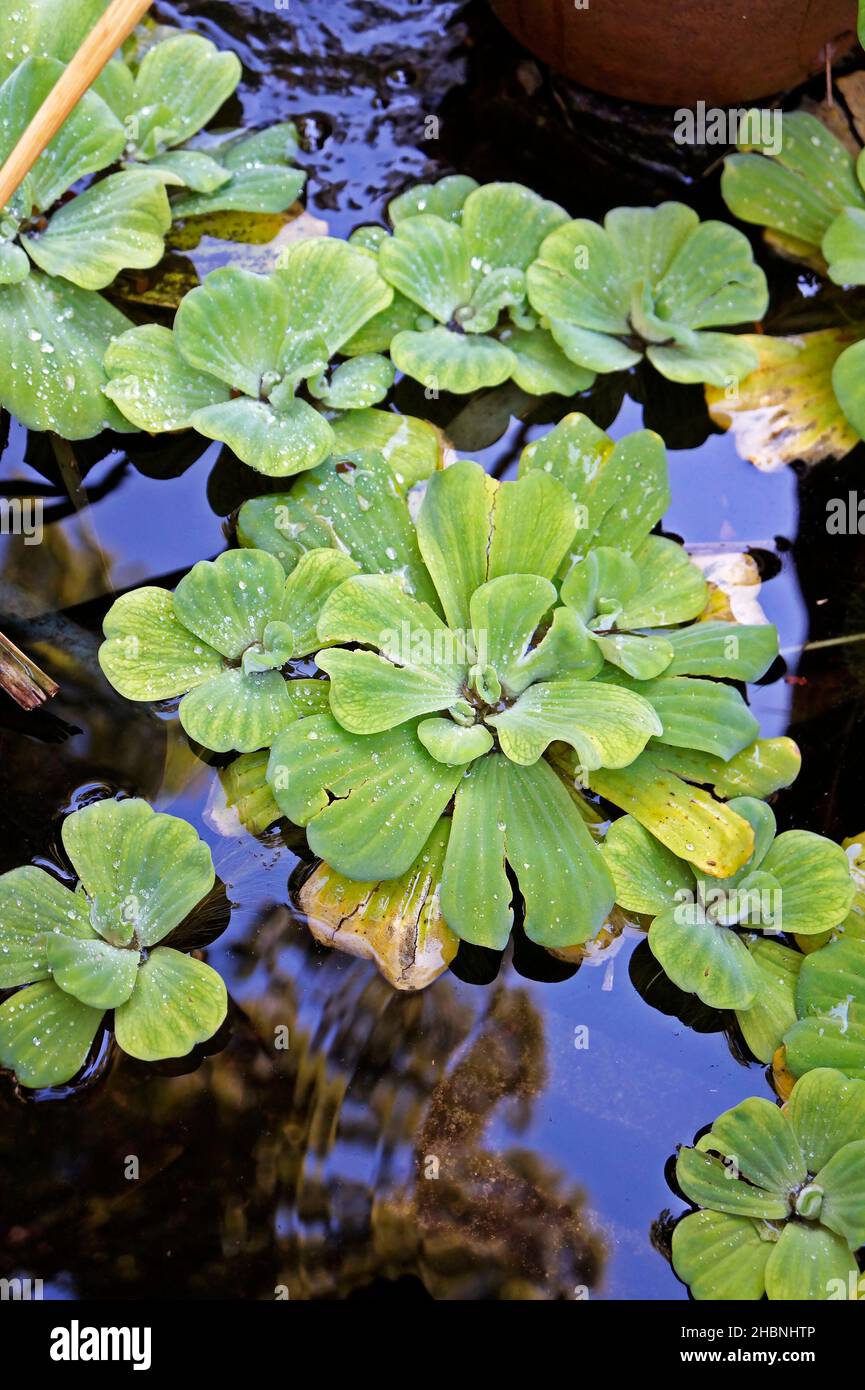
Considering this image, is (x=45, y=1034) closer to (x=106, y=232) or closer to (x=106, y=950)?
(x=106, y=950)

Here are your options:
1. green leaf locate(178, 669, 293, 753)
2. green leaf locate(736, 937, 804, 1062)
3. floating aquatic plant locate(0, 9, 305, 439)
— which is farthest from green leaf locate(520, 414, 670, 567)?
floating aquatic plant locate(0, 9, 305, 439)

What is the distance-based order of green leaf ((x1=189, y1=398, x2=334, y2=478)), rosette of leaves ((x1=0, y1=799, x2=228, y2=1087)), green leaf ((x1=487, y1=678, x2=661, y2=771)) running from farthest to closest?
1. green leaf ((x1=189, y1=398, x2=334, y2=478))
2. green leaf ((x1=487, y1=678, x2=661, y2=771))
3. rosette of leaves ((x1=0, y1=799, x2=228, y2=1087))

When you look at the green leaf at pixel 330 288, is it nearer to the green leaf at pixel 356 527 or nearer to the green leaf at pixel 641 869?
the green leaf at pixel 356 527

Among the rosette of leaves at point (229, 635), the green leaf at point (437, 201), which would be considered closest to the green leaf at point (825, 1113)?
the rosette of leaves at point (229, 635)

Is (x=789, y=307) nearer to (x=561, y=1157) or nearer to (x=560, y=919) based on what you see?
(x=560, y=919)

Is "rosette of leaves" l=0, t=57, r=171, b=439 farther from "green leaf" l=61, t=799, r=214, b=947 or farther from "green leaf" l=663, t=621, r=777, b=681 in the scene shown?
"green leaf" l=663, t=621, r=777, b=681

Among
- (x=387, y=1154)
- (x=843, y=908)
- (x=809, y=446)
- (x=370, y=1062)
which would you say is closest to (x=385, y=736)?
(x=370, y=1062)
